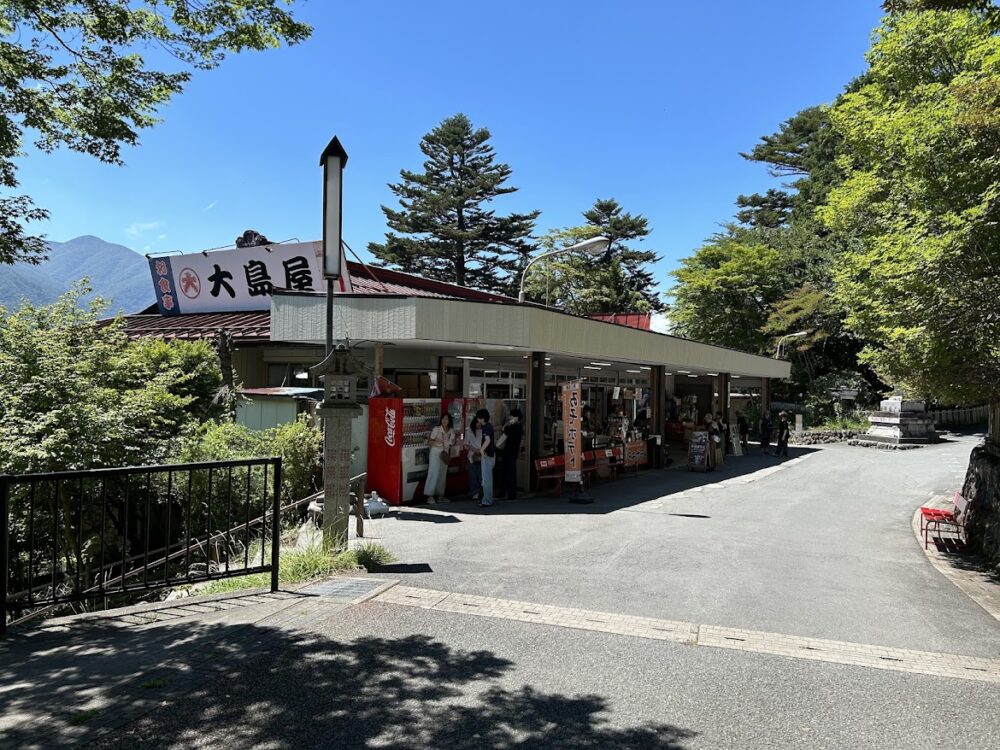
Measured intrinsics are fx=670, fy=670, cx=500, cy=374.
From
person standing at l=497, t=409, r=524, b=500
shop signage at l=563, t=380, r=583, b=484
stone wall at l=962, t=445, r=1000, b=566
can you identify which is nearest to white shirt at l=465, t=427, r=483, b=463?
person standing at l=497, t=409, r=524, b=500

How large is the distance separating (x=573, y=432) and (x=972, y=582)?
7.19 meters

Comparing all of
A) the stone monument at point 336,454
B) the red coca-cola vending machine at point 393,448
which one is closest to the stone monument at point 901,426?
the red coca-cola vending machine at point 393,448

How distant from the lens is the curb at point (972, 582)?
288 inches

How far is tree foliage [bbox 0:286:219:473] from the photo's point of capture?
8688 mm

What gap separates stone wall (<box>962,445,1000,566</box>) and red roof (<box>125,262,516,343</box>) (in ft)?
37.7

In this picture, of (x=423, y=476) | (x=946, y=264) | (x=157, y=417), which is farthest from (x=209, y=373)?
(x=946, y=264)

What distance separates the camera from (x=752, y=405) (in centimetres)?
3506

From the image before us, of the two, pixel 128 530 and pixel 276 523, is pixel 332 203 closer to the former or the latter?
pixel 276 523

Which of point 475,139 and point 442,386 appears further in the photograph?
point 475,139

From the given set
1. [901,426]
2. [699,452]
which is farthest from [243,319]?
[901,426]

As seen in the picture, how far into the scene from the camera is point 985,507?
10555 millimetres

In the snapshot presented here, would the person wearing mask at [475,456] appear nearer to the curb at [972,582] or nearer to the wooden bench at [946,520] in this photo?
the curb at [972,582]

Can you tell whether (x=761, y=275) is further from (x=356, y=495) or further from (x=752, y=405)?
(x=356, y=495)

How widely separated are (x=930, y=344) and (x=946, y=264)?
2039mm
